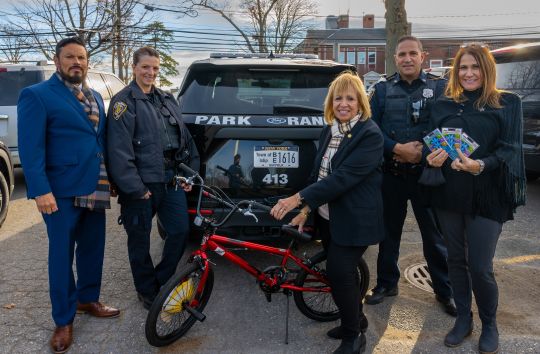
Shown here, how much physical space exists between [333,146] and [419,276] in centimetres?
193

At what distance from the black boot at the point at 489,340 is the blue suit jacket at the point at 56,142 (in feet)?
8.86

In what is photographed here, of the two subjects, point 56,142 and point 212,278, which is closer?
point 56,142

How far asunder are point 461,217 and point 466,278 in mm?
444

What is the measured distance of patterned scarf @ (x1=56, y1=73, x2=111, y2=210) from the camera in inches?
117

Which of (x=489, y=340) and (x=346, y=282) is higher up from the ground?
(x=346, y=282)

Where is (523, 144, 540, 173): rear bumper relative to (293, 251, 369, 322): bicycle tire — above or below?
above

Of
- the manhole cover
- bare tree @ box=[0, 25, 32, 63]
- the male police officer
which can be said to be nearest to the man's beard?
the male police officer

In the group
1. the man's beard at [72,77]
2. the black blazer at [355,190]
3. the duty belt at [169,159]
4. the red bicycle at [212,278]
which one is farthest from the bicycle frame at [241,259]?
the man's beard at [72,77]

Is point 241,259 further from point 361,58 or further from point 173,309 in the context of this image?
point 361,58

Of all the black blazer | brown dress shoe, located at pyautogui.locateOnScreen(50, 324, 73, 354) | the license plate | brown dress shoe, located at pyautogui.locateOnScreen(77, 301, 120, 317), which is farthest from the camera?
the license plate

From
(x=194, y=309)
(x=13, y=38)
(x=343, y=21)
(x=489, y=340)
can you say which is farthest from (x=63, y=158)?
(x=343, y=21)

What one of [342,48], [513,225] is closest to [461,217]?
[513,225]

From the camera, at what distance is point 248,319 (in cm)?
334

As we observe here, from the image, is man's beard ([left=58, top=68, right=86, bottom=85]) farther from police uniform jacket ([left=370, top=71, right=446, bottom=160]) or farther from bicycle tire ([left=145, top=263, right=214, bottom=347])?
police uniform jacket ([left=370, top=71, right=446, bottom=160])
